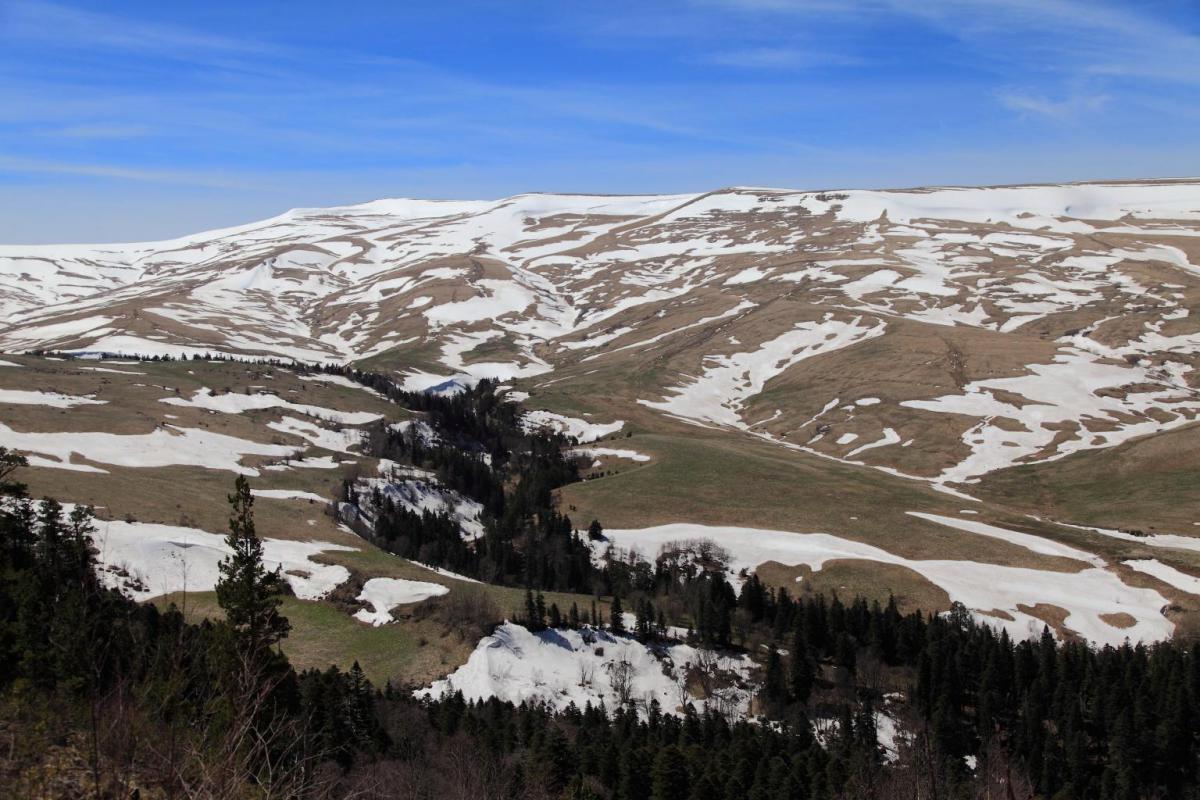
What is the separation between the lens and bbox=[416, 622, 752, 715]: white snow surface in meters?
75.2

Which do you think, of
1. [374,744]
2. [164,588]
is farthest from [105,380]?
[374,744]

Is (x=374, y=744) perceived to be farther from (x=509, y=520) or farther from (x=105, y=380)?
(x=105, y=380)

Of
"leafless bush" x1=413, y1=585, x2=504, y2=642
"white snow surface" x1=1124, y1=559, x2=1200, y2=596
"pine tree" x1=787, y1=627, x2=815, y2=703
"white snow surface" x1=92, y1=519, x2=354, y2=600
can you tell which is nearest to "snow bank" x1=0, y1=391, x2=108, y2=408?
"white snow surface" x1=92, y1=519, x2=354, y2=600

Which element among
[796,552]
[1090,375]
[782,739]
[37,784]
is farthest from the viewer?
[1090,375]

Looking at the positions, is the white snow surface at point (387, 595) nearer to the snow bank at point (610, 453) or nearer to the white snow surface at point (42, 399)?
the snow bank at point (610, 453)

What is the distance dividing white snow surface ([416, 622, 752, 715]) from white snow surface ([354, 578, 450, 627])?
32.0 ft

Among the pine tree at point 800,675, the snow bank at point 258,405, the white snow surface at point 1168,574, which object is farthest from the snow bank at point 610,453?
the white snow surface at point 1168,574

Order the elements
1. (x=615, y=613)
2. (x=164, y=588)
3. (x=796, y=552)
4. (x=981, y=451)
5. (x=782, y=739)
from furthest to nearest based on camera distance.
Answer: (x=981, y=451)
(x=796, y=552)
(x=615, y=613)
(x=164, y=588)
(x=782, y=739)

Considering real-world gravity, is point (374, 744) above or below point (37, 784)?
below

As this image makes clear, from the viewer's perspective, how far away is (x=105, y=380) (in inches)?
6545

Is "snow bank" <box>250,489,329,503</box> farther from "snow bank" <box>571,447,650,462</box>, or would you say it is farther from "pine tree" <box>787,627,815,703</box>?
"pine tree" <box>787,627,815,703</box>

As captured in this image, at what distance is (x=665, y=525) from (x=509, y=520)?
25432mm

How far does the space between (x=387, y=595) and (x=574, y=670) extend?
2040 centimetres

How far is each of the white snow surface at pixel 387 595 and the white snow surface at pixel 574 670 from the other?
9.74 metres
